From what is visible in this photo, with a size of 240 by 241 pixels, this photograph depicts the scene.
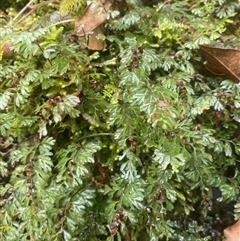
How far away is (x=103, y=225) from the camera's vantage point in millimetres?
1268

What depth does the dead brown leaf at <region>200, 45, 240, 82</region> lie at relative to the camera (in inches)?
54.7

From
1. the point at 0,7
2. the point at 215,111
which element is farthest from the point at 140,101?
the point at 0,7

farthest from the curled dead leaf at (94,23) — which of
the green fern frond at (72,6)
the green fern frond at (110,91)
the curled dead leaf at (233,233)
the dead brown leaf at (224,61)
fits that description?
the curled dead leaf at (233,233)

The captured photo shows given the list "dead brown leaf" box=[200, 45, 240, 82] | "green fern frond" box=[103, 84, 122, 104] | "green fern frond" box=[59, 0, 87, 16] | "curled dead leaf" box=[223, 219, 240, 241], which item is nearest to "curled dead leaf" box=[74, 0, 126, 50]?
"green fern frond" box=[59, 0, 87, 16]

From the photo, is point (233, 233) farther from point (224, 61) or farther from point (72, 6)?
point (72, 6)

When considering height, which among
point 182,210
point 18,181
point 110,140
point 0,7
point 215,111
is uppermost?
point 0,7

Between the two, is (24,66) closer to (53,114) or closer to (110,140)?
(53,114)

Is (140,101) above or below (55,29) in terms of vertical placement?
below

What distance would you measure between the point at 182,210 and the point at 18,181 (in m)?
0.59

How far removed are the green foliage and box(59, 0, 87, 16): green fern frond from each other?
0.01 meters

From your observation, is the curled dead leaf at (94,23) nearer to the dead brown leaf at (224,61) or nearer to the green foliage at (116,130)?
the green foliage at (116,130)

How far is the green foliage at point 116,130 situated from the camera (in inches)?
48.2

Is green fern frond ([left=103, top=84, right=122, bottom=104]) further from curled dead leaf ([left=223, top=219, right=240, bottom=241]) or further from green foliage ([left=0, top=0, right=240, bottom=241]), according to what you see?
curled dead leaf ([left=223, top=219, right=240, bottom=241])

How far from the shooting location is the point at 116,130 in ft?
4.22
